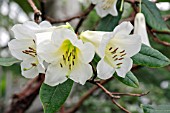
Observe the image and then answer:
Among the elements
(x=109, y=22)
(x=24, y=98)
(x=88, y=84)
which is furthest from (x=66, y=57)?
(x=88, y=84)

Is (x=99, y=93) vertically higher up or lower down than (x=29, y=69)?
lower down

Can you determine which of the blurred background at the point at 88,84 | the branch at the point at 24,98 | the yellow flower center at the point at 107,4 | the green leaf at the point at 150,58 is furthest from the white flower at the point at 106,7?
the blurred background at the point at 88,84

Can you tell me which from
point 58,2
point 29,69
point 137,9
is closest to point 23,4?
point 58,2

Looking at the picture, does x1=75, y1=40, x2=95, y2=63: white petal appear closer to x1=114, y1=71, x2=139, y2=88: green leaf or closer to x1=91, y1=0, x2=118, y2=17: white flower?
x1=114, y1=71, x2=139, y2=88: green leaf

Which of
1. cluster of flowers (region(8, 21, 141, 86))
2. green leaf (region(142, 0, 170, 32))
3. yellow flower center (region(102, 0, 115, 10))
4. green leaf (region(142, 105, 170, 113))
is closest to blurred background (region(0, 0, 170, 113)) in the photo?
green leaf (region(142, 0, 170, 32))

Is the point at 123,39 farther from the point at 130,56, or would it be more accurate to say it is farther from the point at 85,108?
the point at 85,108

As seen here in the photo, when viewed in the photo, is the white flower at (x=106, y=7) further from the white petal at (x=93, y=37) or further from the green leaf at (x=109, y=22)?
the white petal at (x=93, y=37)

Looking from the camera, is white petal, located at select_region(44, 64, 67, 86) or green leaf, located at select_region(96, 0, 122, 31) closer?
white petal, located at select_region(44, 64, 67, 86)

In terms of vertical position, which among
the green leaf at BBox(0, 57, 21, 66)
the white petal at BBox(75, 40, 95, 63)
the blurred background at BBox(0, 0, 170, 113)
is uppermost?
the white petal at BBox(75, 40, 95, 63)
